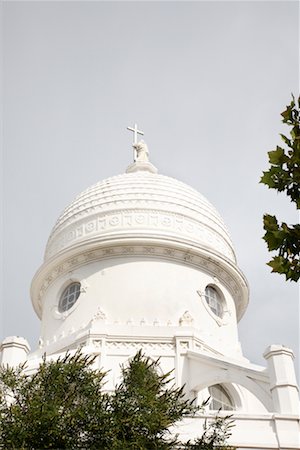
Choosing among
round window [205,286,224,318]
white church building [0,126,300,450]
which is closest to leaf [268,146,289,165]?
white church building [0,126,300,450]

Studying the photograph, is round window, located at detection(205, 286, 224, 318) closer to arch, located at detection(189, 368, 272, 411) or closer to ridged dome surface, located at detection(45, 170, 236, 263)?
ridged dome surface, located at detection(45, 170, 236, 263)

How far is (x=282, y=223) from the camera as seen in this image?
733cm

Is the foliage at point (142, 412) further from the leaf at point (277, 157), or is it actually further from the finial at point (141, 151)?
the finial at point (141, 151)

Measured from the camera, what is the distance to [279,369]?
1869 cm

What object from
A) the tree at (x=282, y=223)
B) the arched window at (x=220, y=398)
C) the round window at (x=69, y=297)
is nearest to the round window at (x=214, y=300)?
the arched window at (x=220, y=398)

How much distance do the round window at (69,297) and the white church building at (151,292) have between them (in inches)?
1.8

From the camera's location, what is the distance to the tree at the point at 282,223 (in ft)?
24.2

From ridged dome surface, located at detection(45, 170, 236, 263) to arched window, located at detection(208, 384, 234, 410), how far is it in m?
5.92

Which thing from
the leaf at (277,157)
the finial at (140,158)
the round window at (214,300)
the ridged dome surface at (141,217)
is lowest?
the leaf at (277,157)

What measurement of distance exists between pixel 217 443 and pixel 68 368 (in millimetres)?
3368

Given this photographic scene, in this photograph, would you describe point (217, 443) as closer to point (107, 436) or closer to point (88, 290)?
point (107, 436)

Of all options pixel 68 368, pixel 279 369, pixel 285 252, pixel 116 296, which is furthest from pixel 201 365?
pixel 285 252

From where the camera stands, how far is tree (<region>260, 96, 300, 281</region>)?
737 centimetres

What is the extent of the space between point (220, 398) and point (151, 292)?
4869 millimetres
